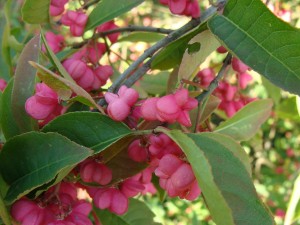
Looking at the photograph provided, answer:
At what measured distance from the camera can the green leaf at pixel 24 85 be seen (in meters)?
0.74

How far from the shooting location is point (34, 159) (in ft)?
2.31

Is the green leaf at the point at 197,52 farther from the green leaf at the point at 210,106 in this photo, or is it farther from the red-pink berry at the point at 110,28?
the red-pink berry at the point at 110,28

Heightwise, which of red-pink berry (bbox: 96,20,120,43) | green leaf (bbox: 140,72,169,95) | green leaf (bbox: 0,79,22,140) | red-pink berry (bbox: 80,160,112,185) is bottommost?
green leaf (bbox: 140,72,169,95)

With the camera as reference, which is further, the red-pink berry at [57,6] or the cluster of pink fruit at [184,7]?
the red-pink berry at [57,6]

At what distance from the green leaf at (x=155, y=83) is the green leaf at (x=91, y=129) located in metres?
0.42

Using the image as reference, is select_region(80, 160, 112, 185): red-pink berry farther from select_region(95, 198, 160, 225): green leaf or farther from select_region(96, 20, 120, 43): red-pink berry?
select_region(96, 20, 120, 43): red-pink berry

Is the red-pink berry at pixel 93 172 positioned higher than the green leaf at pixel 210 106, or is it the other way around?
the green leaf at pixel 210 106

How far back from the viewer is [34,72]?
0.74 meters

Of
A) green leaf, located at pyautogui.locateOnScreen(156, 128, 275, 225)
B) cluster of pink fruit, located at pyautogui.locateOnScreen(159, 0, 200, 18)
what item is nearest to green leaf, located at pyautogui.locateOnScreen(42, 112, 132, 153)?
green leaf, located at pyautogui.locateOnScreen(156, 128, 275, 225)

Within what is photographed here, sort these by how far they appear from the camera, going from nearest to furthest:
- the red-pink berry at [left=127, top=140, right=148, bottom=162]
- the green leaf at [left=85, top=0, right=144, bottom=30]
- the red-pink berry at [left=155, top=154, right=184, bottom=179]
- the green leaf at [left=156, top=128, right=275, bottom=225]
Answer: the green leaf at [left=156, top=128, right=275, bottom=225] → the red-pink berry at [left=155, top=154, right=184, bottom=179] → the red-pink berry at [left=127, top=140, right=148, bottom=162] → the green leaf at [left=85, top=0, right=144, bottom=30]

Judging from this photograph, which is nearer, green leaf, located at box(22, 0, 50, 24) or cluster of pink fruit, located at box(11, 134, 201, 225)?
cluster of pink fruit, located at box(11, 134, 201, 225)

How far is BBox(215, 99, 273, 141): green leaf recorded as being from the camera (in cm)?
96

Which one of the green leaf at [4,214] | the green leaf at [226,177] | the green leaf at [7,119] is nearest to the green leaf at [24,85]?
the green leaf at [7,119]

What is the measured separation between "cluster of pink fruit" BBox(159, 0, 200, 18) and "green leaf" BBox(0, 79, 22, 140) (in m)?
0.29
